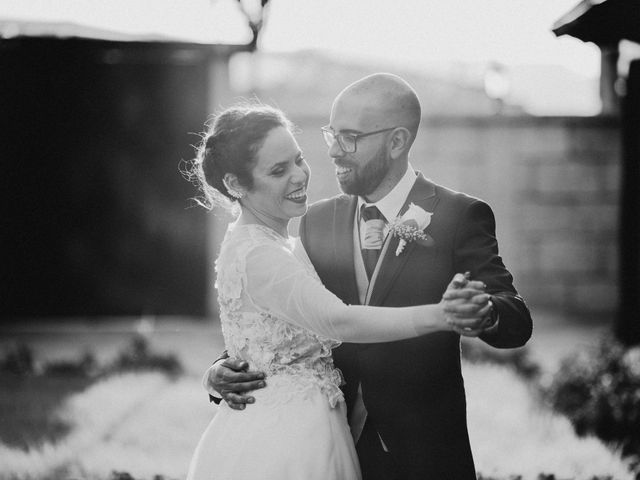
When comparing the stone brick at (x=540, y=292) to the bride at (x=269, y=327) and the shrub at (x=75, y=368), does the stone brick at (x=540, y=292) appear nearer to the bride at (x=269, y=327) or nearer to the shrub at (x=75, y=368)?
the shrub at (x=75, y=368)

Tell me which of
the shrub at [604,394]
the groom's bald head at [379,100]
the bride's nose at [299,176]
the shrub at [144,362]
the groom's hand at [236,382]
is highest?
the groom's bald head at [379,100]

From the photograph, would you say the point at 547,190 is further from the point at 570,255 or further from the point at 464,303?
the point at 464,303

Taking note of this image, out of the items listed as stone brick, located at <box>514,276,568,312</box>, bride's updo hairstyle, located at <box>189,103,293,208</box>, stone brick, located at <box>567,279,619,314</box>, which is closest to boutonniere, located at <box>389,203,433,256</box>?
bride's updo hairstyle, located at <box>189,103,293,208</box>

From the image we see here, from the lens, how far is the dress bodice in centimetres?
277

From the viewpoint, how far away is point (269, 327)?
2.88m

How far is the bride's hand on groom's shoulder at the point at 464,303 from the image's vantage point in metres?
2.24

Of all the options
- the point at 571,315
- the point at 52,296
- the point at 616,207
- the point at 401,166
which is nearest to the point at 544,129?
the point at 616,207

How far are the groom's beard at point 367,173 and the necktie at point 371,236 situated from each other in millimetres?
84

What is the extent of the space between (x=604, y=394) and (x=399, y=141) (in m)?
3.86

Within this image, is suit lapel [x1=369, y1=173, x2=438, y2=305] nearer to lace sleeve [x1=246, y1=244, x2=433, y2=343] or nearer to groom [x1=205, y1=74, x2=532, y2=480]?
groom [x1=205, y1=74, x2=532, y2=480]

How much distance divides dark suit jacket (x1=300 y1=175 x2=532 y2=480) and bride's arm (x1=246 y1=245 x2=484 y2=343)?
1.05 feet

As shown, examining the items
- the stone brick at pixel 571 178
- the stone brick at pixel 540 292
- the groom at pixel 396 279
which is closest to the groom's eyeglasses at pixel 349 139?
the groom at pixel 396 279

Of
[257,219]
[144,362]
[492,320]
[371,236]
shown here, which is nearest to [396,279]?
[371,236]

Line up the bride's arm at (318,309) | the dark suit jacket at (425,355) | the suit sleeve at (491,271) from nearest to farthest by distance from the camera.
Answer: the bride's arm at (318,309)
the suit sleeve at (491,271)
the dark suit jacket at (425,355)
